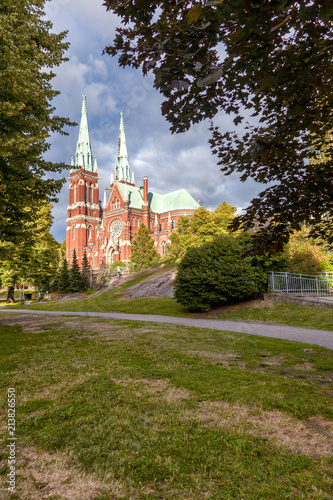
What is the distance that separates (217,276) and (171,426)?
12710 millimetres

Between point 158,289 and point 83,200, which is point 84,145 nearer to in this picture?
point 83,200

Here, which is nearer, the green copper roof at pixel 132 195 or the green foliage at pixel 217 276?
the green foliage at pixel 217 276

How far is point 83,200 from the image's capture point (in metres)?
84.9

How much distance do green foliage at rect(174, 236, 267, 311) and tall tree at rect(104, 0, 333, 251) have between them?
32.8 ft

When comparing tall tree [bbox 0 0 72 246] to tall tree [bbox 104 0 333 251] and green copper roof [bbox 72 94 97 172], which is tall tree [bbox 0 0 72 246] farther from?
green copper roof [bbox 72 94 97 172]

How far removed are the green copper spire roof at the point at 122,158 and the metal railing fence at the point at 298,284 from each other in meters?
77.7

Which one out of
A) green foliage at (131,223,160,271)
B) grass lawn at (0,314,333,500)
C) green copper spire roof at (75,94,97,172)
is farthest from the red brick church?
grass lawn at (0,314,333,500)

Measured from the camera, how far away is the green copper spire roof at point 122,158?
8850 cm

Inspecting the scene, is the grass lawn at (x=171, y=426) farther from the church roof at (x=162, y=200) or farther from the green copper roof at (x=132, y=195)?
the church roof at (x=162, y=200)

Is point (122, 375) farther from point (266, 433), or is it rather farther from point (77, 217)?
point (77, 217)

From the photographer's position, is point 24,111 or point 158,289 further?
point 158,289

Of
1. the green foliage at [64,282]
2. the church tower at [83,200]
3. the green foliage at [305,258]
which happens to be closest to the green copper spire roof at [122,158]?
the church tower at [83,200]

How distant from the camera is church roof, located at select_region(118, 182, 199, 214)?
78.1 metres

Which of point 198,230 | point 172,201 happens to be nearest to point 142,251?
point 198,230
